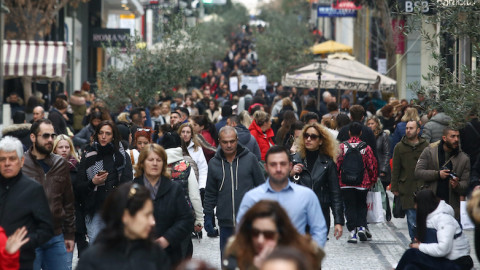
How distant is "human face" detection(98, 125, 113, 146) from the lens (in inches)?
365

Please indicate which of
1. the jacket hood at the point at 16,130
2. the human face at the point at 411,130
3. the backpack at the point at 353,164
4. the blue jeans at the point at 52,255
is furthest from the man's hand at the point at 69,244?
the human face at the point at 411,130

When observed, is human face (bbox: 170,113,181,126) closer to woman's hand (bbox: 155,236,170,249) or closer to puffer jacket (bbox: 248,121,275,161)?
puffer jacket (bbox: 248,121,275,161)

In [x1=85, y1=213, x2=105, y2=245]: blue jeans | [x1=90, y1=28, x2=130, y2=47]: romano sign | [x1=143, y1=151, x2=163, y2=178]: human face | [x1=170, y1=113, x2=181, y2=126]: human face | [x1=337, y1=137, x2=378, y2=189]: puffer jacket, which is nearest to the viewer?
[x1=143, y1=151, x2=163, y2=178]: human face

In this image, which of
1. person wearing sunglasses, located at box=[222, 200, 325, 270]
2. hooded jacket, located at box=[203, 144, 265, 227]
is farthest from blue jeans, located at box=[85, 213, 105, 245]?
person wearing sunglasses, located at box=[222, 200, 325, 270]

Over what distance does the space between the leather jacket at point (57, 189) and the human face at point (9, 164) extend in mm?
1117

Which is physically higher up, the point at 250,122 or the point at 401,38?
the point at 401,38

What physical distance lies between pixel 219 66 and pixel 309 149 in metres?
43.5

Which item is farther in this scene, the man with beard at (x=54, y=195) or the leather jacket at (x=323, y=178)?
the leather jacket at (x=323, y=178)

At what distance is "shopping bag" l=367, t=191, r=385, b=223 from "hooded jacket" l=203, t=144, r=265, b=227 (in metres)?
4.27

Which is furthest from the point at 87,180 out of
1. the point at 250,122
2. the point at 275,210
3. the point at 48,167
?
the point at 250,122

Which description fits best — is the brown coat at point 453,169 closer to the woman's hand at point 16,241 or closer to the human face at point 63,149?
the human face at point 63,149

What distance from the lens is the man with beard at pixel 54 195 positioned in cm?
783

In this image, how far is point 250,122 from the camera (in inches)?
606

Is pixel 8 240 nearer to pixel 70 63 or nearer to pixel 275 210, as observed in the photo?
pixel 275 210
